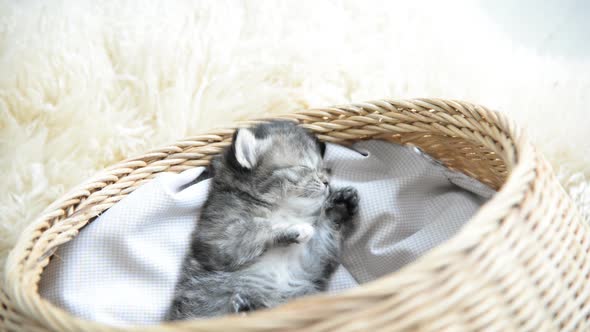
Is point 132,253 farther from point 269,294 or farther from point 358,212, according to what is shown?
point 358,212

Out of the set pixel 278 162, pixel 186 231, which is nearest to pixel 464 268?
pixel 278 162

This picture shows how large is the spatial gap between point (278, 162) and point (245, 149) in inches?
4.5

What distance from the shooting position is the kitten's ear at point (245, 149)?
5.26 ft

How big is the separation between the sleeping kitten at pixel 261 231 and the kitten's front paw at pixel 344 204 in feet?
0.03

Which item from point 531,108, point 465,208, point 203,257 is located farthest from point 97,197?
point 531,108

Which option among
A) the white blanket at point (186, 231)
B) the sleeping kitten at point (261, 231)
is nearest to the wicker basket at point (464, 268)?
the white blanket at point (186, 231)

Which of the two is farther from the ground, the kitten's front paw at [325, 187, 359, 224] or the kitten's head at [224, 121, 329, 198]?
the kitten's head at [224, 121, 329, 198]

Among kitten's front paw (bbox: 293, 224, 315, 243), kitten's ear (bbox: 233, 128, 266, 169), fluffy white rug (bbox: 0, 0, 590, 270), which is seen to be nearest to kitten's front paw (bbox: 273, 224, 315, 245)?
kitten's front paw (bbox: 293, 224, 315, 243)

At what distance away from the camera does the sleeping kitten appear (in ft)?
4.99

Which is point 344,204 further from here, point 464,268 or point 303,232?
point 464,268

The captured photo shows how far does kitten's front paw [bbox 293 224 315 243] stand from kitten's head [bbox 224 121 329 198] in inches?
4.6

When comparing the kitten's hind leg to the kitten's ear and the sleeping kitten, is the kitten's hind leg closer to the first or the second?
the sleeping kitten

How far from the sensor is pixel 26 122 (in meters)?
2.07

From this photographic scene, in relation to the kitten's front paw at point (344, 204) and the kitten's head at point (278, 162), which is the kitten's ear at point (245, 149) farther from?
the kitten's front paw at point (344, 204)
